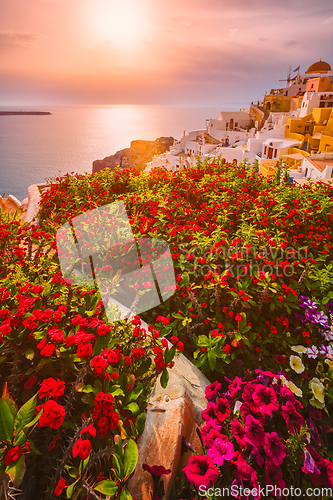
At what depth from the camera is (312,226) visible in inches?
192

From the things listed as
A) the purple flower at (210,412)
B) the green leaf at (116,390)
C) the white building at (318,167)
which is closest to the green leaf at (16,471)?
the green leaf at (116,390)

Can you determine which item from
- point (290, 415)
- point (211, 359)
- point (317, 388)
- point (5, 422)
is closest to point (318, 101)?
point (317, 388)

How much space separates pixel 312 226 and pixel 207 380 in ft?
11.6

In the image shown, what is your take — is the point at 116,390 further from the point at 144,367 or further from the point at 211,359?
the point at 211,359

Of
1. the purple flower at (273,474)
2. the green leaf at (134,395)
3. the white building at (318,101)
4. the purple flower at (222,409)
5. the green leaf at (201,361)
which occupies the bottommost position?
the purple flower at (273,474)

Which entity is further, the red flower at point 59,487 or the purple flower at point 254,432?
the purple flower at point 254,432

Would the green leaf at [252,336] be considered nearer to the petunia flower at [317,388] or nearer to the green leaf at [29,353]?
the petunia flower at [317,388]

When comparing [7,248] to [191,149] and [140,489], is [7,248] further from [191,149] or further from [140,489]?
[191,149]

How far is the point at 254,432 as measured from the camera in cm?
235

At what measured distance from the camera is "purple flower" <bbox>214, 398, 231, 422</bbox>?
250 centimetres

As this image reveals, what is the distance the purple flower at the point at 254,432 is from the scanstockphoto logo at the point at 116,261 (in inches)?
72.0

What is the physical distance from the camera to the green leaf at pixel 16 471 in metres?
1.43

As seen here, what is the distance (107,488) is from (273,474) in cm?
162

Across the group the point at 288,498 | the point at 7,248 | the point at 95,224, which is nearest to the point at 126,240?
the point at 95,224
